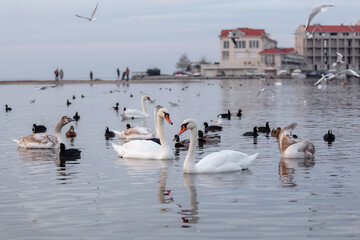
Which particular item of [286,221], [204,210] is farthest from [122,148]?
[286,221]

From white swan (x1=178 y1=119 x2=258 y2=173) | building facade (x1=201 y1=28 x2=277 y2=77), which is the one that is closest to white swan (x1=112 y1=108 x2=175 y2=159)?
white swan (x1=178 y1=119 x2=258 y2=173)

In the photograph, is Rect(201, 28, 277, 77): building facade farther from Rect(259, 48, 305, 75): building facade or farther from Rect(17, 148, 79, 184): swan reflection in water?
Rect(17, 148, 79, 184): swan reflection in water

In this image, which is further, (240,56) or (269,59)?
(240,56)

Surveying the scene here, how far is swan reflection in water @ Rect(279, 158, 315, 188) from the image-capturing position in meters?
13.4

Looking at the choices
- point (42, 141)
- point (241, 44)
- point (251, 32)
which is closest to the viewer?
point (42, 141)

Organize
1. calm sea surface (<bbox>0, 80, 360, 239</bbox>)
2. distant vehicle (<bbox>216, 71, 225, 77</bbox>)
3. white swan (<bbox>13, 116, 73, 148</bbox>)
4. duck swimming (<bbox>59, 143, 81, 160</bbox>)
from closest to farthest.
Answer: calm sea surface (<bbox>0, 80, 360, 239</bbox>) < duck swimming (<bbox>59, 143, 81, 160</bbox>) < white swan (<bbox>13, 116, 73, 148</bbox>) < distant vehicle (<bbox>216, 71, 225, 77</bbox>)

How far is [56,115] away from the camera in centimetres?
3794

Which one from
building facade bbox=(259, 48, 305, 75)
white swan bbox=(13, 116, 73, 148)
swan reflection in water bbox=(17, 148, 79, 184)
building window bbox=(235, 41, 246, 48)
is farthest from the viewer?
building window bbox=(235, 41, 246, 48)

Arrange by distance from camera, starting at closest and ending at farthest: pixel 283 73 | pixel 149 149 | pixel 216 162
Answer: pixel 216 162 < pixel 149 149 < pixel 283 73

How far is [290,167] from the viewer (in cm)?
1547

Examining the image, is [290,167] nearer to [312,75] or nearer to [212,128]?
[212,128]

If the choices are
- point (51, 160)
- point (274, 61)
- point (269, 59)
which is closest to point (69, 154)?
point (51, 160)

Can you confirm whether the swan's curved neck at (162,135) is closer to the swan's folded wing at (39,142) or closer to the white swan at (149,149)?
the white swan at (149,149)

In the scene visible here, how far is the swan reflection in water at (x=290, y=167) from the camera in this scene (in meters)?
13.4
